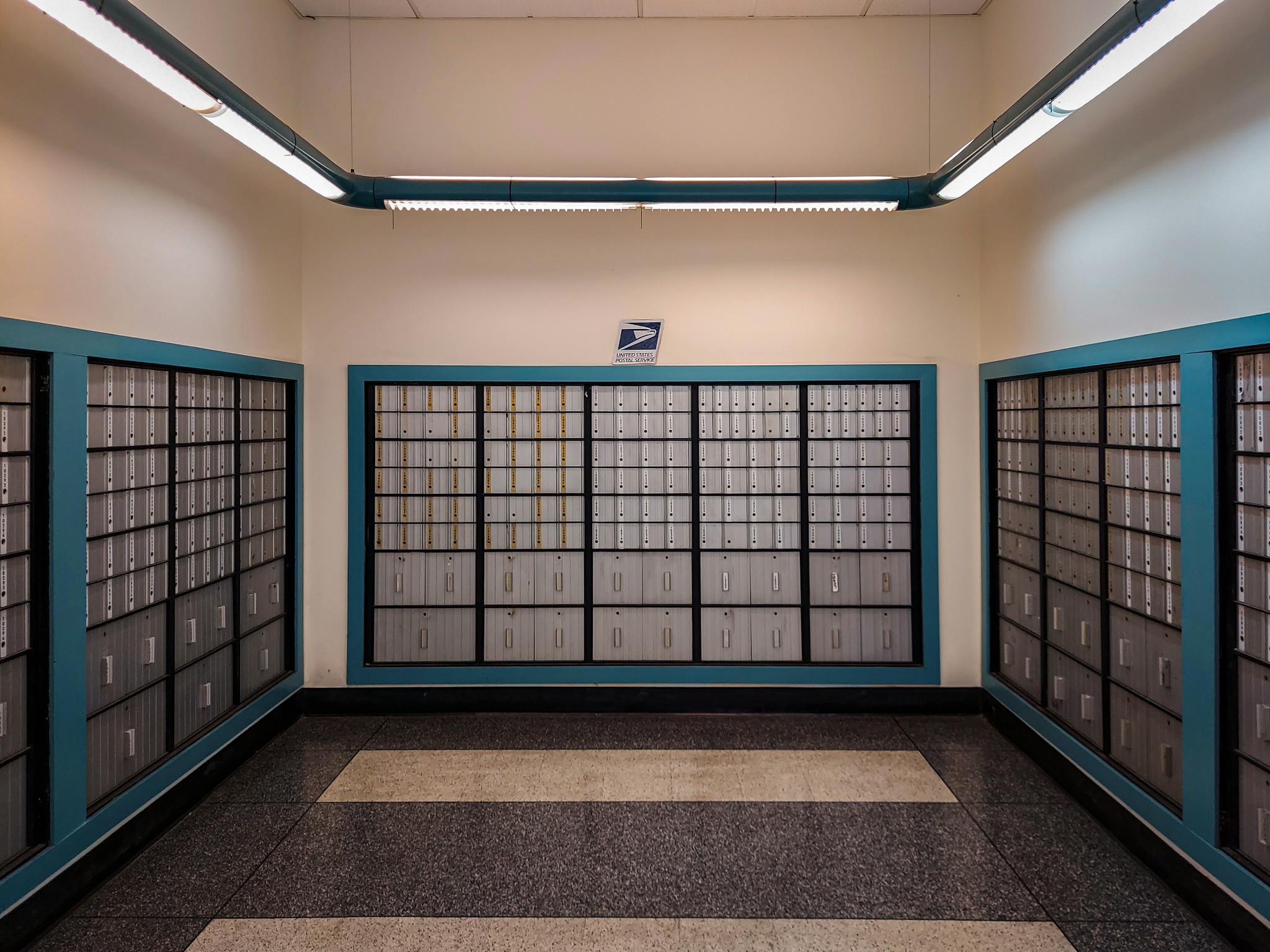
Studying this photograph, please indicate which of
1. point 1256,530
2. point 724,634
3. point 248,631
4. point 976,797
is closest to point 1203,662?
point 1256,530

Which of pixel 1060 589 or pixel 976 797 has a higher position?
pixel 1060 589

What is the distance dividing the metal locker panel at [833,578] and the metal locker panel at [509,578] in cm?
158

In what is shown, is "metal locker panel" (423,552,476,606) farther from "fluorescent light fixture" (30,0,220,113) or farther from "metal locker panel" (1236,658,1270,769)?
"metal locker panel" (1236,658,1270,769)

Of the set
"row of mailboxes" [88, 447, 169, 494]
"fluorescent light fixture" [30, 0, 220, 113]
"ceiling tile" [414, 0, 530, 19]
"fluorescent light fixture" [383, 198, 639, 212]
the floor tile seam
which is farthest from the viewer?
"ceiling tile" [414, 0, 530, 19]

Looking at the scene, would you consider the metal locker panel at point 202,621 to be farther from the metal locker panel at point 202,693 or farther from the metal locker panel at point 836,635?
the metal locker panel at point 836,635

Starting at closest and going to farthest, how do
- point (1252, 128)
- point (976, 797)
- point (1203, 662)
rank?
point (1252, 128)
point (1203, 662)
point (976, 797)

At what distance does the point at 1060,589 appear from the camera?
3.08m

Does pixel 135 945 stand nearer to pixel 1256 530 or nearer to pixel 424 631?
pixel 424 631

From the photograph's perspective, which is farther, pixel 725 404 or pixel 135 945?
pixel 725 404

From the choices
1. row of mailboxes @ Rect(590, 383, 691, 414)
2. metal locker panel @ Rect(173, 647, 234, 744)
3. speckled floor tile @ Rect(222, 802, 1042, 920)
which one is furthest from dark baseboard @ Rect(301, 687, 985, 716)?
row of mailboxes @ Rect(590, 383, 691, 414)

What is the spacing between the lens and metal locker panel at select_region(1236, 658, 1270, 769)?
2055mm

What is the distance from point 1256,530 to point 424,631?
3597 mm

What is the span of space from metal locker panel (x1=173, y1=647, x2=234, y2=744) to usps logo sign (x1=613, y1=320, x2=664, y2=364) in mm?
2423

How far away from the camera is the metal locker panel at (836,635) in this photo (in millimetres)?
3785
